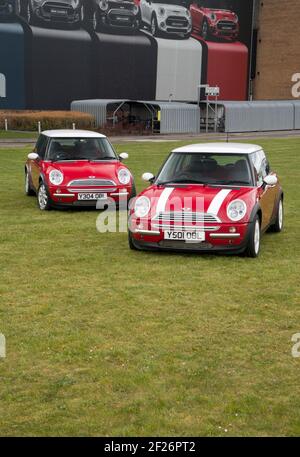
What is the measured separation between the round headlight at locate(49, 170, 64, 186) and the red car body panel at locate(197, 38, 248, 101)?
49238 millimetres

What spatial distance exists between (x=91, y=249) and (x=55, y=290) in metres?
2.33

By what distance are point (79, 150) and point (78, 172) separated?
0.98 meters

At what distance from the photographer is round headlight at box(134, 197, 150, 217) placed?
9.16 m

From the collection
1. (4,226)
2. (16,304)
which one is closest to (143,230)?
(16,304)

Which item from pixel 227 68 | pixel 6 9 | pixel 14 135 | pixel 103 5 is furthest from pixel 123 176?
pixel 227 68

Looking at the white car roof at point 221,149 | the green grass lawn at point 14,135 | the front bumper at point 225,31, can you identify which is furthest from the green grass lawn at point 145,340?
the front bumper at point 225,31

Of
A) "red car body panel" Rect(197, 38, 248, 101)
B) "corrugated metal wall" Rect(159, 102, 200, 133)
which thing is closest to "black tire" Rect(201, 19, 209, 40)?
"red car body panel" Rect(197, 38, 248, 101)

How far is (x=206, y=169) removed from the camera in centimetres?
984

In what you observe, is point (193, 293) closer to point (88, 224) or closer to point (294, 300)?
point (294, 300)

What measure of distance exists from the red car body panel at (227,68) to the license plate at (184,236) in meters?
→ 52.9

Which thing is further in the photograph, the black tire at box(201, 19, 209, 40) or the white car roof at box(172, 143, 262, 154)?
the black tire at box(201, 19, 209, 40)

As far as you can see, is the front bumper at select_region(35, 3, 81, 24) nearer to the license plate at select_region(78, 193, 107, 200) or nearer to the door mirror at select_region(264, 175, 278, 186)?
the license plate at select_region(78, 193, 107, 200)

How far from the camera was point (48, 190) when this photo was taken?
41.5 ft

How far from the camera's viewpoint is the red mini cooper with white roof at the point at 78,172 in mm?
12570
